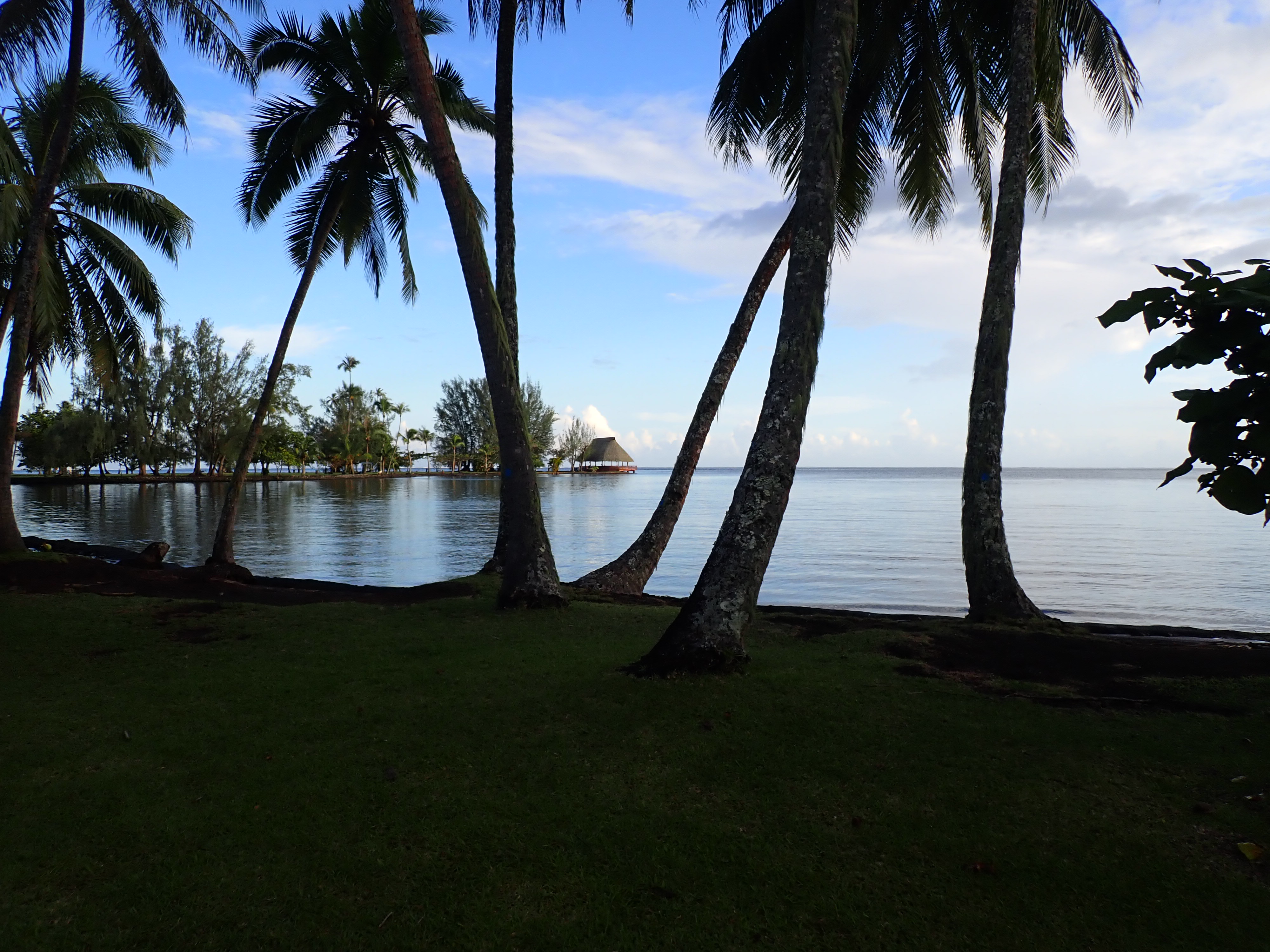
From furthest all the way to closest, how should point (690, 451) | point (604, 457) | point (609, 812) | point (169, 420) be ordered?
point (604, 457) → point (169, 420) → point (690, 451) → point (609, 812)

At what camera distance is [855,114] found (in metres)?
11.5

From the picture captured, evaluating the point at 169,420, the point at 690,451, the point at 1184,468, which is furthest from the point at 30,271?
the point at 169,420

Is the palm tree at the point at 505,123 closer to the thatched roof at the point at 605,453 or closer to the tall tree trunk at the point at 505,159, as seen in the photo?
the tall tree trunk at the point at 505,159

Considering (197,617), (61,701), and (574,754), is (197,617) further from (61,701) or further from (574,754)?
(574,754)

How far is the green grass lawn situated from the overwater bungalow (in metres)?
122

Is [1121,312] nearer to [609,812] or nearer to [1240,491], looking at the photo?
[1240,491]

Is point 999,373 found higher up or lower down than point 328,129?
lower down

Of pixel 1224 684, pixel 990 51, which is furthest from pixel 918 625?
pixel 990 51

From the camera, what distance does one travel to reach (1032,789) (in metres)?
3.77

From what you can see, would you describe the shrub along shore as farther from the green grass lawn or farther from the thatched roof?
the green grass lawn

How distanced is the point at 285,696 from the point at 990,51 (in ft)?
38.3

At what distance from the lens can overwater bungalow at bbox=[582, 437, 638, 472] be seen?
129625 mm

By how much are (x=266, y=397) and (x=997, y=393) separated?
11.8 metres

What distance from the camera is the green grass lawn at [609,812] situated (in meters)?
2.88
